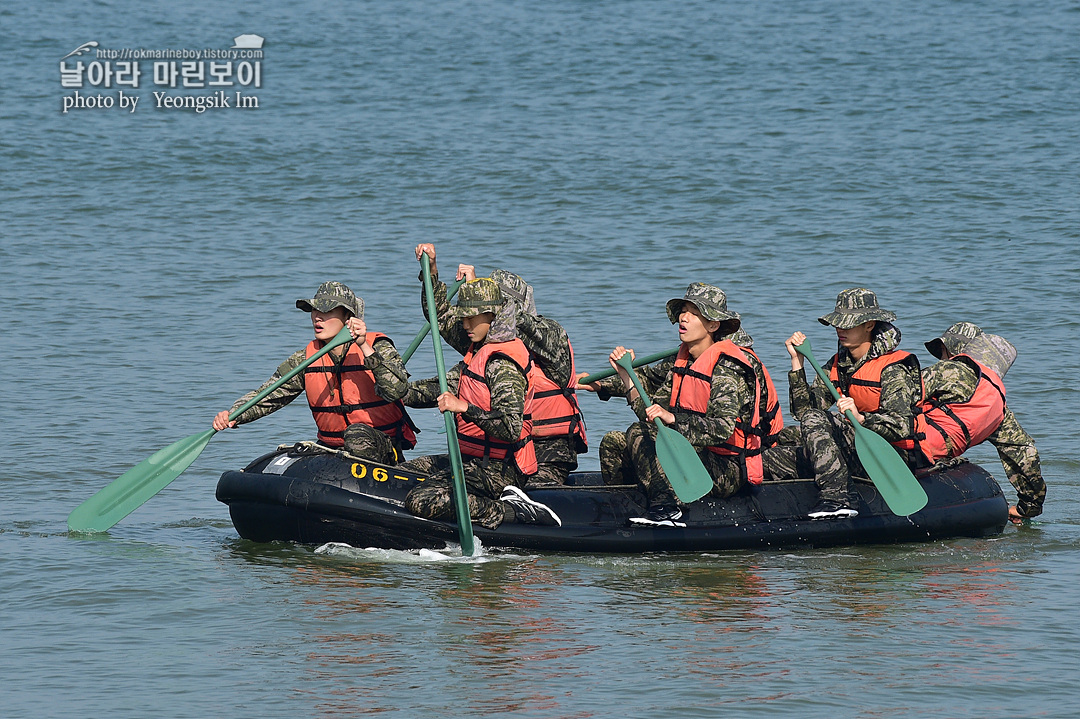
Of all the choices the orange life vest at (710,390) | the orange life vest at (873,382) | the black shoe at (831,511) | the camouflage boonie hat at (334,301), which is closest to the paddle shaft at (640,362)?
the orange life vest at (710,390)

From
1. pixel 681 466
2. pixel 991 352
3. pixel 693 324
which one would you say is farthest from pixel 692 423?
pixel 991 352

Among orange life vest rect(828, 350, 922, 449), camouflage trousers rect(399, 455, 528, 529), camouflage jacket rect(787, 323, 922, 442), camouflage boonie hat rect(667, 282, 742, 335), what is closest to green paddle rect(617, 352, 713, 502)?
camouflage boonie hat rect(667, 282, 742, 335)

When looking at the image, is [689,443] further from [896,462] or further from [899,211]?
[899,211]

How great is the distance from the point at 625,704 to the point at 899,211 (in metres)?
13.8

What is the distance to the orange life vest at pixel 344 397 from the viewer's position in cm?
830

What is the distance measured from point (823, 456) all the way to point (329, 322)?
112 inches

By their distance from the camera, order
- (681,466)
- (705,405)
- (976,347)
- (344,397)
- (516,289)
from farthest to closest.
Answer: (976,347) → (516,289) → (344,397) → (705,405) → (681,466)

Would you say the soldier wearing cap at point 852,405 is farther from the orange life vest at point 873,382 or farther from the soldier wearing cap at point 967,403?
the soldier wearing cap at point 967,403

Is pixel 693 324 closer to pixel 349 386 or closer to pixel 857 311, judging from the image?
pixel 857 311

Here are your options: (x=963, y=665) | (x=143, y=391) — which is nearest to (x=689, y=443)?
(x=963, y=665)

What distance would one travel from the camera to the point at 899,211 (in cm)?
1881

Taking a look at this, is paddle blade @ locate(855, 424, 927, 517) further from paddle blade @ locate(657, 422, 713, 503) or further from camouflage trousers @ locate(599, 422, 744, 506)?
paddle blade @ locate(657, 422, 713, 503)

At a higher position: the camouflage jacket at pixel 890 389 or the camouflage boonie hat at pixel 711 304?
the camouflage boonie hat at pixel 711 304

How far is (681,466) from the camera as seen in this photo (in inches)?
312
